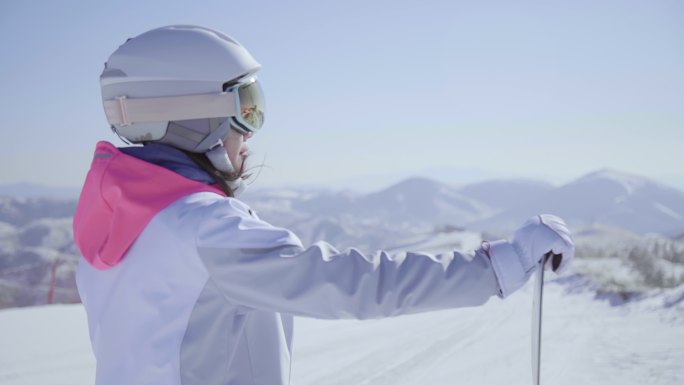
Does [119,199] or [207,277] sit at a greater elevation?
[119,199]

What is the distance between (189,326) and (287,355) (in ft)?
1.27

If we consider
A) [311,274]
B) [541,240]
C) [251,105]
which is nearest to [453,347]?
[541,240]

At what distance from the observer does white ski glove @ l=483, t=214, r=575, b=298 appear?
1.29 metres

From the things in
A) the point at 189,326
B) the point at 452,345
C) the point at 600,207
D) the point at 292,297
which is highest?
the point at 292,297

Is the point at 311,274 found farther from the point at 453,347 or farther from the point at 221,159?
the point at 453,347

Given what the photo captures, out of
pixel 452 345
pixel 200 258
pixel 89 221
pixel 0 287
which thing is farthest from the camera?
pixel 0 287

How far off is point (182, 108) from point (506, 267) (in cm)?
103

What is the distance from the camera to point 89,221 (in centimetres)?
134

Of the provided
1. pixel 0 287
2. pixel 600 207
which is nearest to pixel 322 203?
pixel 600 207

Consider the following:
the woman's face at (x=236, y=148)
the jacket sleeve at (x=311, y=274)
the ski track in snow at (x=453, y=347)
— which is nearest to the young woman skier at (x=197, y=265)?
the jacket sleeve at (x=311, y=274)

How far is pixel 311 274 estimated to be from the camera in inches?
46.8

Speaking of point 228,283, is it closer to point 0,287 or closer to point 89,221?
point 89,221

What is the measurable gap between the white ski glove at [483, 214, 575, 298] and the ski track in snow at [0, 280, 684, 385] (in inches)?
109

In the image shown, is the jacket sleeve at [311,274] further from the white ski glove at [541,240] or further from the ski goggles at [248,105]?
the ski goggles at [248,105]
